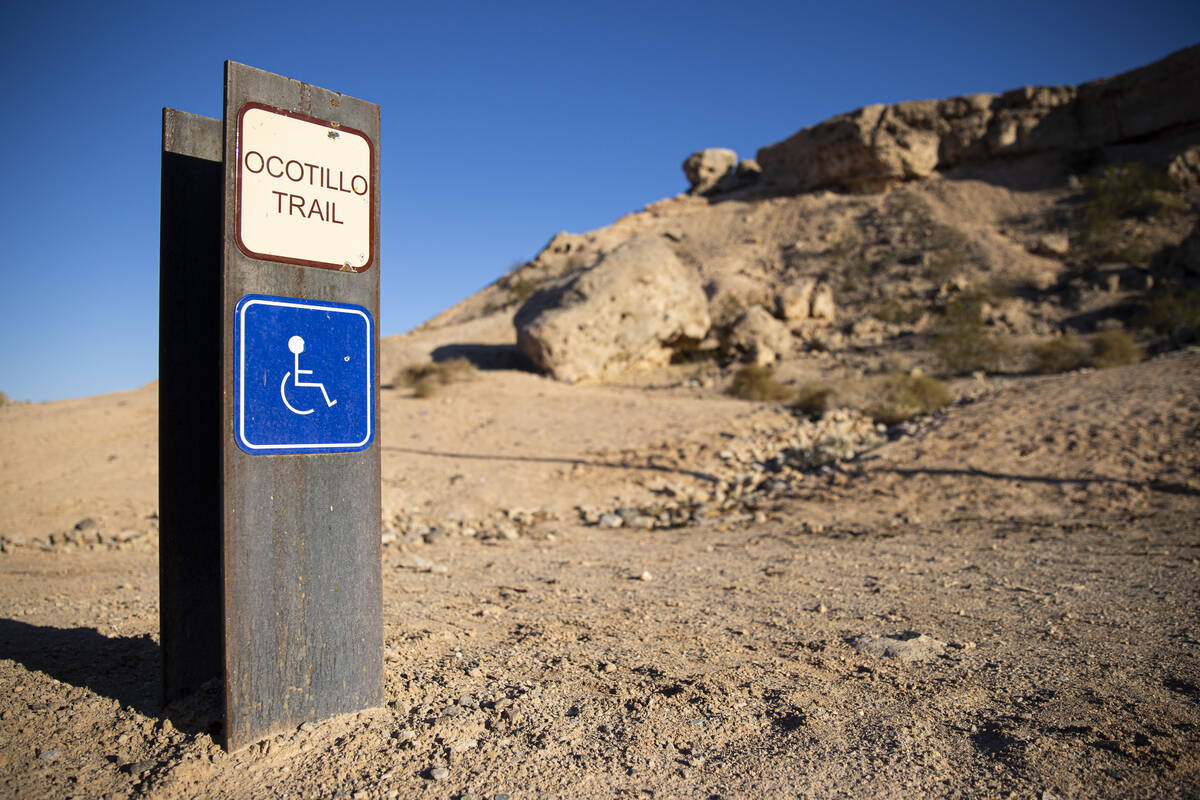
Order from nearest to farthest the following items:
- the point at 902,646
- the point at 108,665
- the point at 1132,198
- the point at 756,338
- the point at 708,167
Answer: the point at 108,665, the point at 902,646, the point at 756,338, the point at 1132,198, the point at 708,167

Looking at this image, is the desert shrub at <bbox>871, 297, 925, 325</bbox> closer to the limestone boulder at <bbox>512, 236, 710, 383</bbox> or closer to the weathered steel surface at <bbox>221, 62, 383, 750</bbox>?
the limestone boulder at <bbox>512, 236, 710, 383</bbox>

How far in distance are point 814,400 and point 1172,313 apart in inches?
439

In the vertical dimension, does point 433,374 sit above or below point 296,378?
above

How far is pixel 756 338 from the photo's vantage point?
17781 millimetres

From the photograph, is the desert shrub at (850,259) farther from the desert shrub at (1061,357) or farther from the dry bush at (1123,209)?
the desert shrub at (1061,357)

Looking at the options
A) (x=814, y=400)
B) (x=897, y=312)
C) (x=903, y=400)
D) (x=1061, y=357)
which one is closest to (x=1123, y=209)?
(x=897, y=312)

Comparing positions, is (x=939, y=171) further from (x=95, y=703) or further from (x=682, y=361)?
(x=95, y=703)

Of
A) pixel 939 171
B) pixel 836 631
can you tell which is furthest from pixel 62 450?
pixel 939 171

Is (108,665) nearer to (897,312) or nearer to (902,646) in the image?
(902,646)

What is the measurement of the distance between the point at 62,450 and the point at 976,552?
35.9ft

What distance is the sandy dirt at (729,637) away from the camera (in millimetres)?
1920

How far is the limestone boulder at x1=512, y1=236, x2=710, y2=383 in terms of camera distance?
51.4ft

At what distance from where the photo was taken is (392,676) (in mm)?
2557

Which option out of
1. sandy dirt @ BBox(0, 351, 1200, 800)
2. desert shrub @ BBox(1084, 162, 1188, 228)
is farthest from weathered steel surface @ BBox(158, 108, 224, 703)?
desert shrub @ BBox(1084, 162, 1188, 228)
